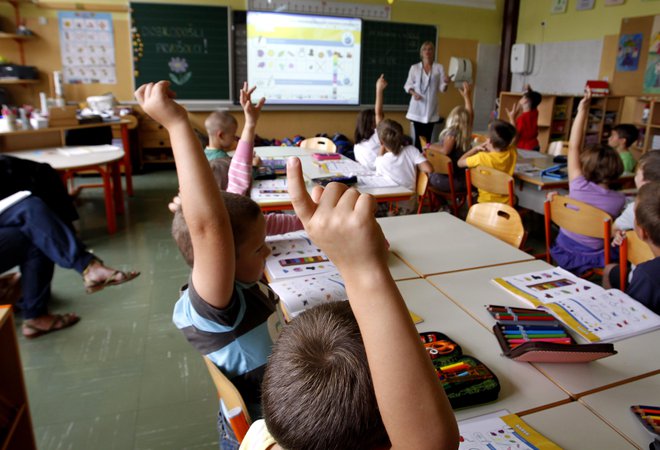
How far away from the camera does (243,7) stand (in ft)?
21.9

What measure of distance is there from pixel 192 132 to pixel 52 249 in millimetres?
2292

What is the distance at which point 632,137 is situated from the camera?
409 centimetres

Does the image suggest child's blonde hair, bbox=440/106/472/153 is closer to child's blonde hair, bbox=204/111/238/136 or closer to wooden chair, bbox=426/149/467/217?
wooden chair, bbox=426/149/467/217

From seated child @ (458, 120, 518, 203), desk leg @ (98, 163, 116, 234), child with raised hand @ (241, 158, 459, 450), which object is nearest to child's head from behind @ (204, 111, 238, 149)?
desk leg @ (98, 163, 116, 234)

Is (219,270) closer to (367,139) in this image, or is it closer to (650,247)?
(650,247)

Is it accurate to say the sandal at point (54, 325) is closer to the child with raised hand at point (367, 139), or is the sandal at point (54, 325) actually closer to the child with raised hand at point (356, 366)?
the child with raised hand at point (367, 139)

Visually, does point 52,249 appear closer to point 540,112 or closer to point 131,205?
point 131,205

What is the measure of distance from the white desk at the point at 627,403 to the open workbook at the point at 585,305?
191mm

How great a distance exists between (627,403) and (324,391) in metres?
0.84

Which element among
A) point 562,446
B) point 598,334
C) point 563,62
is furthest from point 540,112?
point 562,446

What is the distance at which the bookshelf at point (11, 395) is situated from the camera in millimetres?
1448

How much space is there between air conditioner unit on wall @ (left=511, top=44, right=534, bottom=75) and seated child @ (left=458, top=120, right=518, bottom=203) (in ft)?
15.0

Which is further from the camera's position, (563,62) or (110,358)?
(563,62)

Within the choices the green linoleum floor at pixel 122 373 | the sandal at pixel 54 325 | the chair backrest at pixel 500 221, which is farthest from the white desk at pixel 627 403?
the sandal at pixel 54 325
